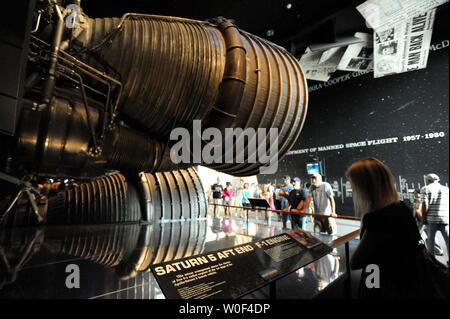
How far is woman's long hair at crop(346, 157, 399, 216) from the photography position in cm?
107

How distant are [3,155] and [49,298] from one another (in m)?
0.97

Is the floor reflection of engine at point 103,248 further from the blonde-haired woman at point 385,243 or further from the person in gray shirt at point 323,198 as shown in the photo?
the person in gray shirt at point 323,198

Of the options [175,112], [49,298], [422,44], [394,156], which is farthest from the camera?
[394,156]

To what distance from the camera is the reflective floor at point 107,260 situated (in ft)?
3.69

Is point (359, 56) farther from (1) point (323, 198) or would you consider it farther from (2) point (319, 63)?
(1) point (323, 198)

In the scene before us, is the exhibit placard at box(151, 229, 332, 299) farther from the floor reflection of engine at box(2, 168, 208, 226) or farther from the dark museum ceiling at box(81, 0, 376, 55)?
the dark museum ceiling at box(81, 0, 376, 55)

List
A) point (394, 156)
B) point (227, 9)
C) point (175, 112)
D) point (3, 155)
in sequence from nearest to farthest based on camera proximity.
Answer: point (3, 155), point (175, 112), point (227, 9), point (394, 156)

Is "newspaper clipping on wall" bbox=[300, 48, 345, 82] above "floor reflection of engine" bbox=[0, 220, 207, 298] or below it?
above

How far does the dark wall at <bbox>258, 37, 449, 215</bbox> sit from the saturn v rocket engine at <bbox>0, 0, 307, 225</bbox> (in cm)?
366

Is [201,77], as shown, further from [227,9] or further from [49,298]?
[227,9]

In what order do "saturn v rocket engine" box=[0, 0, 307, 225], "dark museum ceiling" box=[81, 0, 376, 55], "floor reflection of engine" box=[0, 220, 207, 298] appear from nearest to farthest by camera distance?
"saturn v rocket engine" box=[0, 0, 307, 225] < "floor reflection of engine" box=[0, 220, 207, 298] < "dark museum ceiling" box=[81, 0, 376, 55]

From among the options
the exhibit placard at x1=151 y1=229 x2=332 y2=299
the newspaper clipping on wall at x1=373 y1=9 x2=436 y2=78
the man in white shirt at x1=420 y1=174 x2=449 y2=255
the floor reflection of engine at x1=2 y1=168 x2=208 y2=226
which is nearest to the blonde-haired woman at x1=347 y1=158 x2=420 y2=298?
the exhibit placard at x1=151 y1=229 x2=332 y2=299
